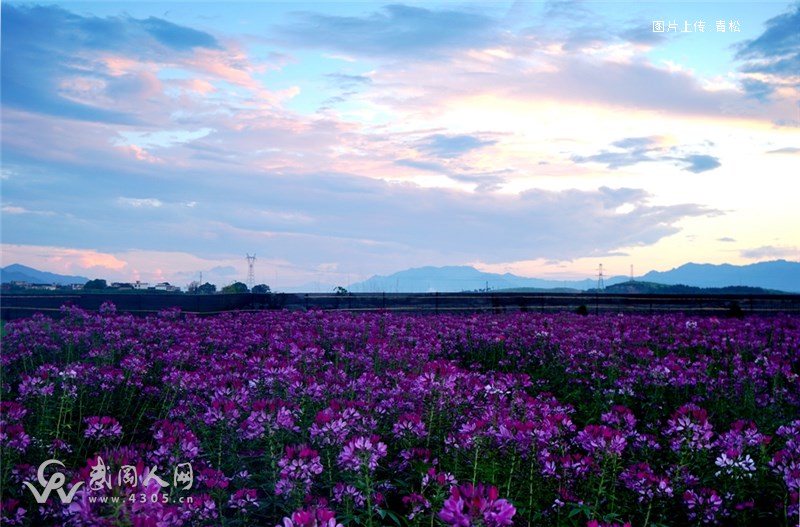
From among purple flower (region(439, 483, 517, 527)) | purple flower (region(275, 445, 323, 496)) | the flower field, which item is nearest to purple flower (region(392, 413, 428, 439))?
the flower field

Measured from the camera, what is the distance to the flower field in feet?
14.4

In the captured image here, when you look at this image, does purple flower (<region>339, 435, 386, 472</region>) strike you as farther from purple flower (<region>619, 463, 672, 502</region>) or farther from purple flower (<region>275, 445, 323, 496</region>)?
purple flower (<region>619, 463, 672, 502</region>)

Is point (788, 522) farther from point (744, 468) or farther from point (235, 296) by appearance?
point (235, 296)

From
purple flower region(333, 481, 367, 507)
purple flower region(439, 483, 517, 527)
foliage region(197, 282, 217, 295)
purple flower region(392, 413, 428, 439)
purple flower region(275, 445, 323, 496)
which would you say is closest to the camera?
purple flower region(439, 483, 517, 527)

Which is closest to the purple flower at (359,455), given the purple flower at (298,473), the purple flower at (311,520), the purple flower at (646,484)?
the purple flower at (298,473)

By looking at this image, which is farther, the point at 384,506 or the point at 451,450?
the point at 451,450

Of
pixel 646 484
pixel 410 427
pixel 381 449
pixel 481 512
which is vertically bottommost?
pixel 646 484

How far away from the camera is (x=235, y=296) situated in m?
24.3

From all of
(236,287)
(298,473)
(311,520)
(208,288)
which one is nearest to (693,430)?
(298,473)

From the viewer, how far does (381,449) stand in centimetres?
451

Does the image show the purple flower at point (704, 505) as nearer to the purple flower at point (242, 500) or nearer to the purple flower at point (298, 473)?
the purple flower at point (298, 473)

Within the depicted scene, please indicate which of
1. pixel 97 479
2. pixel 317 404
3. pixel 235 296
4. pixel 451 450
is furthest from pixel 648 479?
pixel 235 296

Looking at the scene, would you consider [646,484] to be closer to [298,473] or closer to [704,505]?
[704,505]

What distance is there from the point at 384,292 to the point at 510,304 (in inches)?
206
